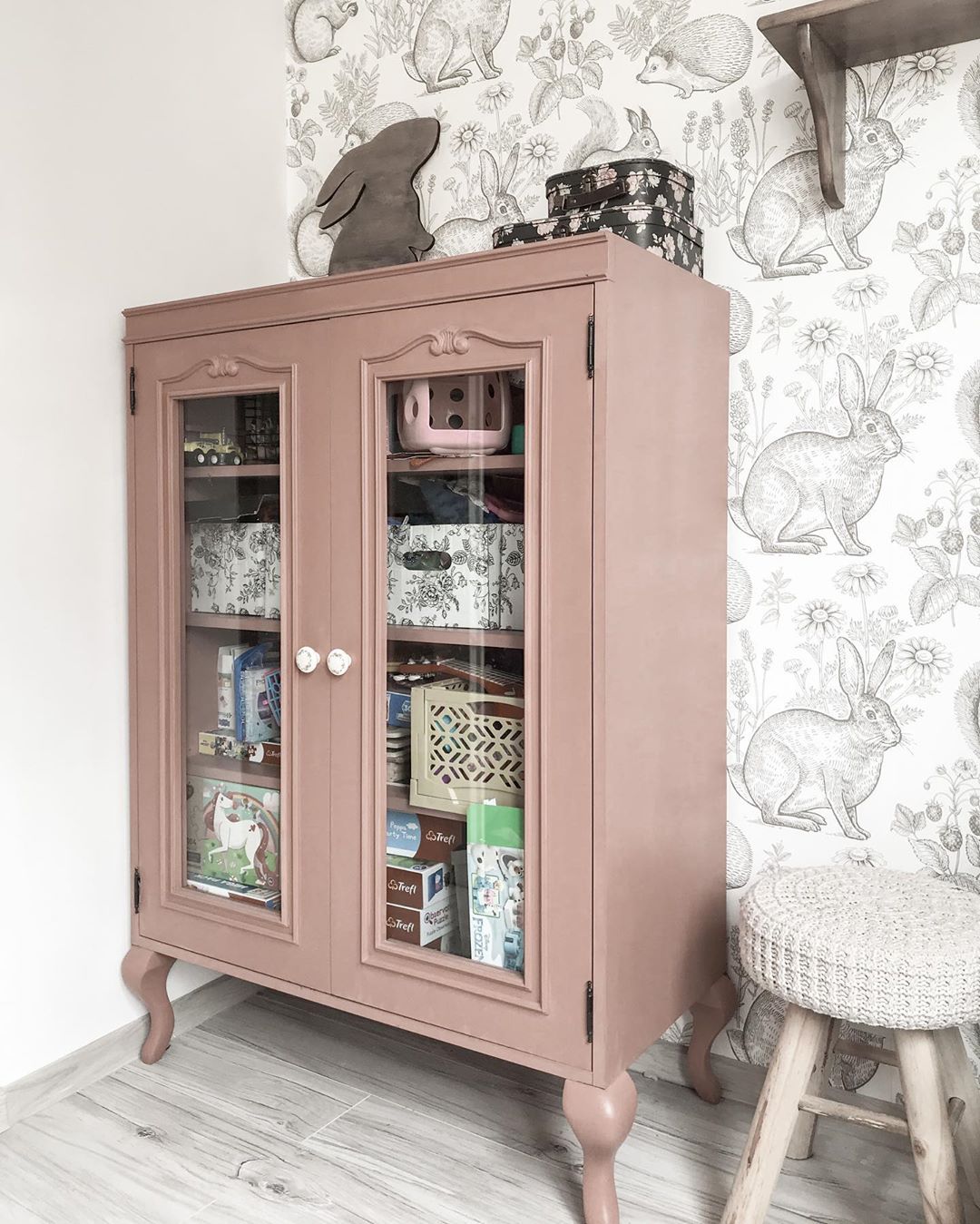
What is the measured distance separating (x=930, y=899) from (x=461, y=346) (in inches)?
41.3

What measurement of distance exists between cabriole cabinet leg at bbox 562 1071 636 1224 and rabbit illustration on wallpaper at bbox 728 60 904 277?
133 centimetres

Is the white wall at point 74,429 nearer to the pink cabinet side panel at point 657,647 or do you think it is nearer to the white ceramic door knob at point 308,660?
the white ceramic door knob at point 308,660

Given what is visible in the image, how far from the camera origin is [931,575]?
1.71m

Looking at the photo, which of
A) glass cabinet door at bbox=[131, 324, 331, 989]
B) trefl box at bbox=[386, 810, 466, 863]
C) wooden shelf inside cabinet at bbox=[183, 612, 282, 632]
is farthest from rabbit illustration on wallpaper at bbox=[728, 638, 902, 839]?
wooden shelf inside cabinet at bbox=[183, 612, 282, 632]

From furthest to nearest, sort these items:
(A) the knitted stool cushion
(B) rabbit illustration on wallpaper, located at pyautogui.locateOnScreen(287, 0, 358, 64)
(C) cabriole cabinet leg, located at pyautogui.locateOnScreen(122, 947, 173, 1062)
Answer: (B) rabbit illustration on wallpaper, located at pyautogui.locateOnScreen(287, 0, 358, 64) → (C) cabriole cabinet leg, located at pyautogui.locateOnScreen(122, 947, 173, 1062) → (A) the knitted stool cushion

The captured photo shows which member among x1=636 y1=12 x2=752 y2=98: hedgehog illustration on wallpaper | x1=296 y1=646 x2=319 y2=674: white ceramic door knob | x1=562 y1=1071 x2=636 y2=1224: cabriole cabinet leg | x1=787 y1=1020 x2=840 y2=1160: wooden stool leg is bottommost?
x1=787 y1=1020 x2=840 y2=1160: wooden stool leg

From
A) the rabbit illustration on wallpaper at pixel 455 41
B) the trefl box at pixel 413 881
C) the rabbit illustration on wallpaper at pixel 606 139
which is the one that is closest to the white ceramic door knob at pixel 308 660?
the trefl box at pixel 413 881

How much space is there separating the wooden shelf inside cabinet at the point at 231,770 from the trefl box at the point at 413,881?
0.96 ft

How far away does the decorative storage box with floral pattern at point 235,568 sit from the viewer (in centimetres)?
185

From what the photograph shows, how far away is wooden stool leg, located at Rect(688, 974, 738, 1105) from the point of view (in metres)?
1.85

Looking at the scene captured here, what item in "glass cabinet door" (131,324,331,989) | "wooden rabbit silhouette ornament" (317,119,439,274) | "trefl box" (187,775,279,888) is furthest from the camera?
"wooden rabbit silhouette ornament" (317,119,439,274)

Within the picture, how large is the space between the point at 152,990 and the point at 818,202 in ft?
6.09

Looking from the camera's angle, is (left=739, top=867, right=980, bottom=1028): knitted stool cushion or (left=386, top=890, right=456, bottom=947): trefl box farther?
(left=386, top=890, right=456, bottom=947): trefl box

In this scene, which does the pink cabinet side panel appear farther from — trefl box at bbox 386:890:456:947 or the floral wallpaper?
trefl box at bbox 386:890:456:947
